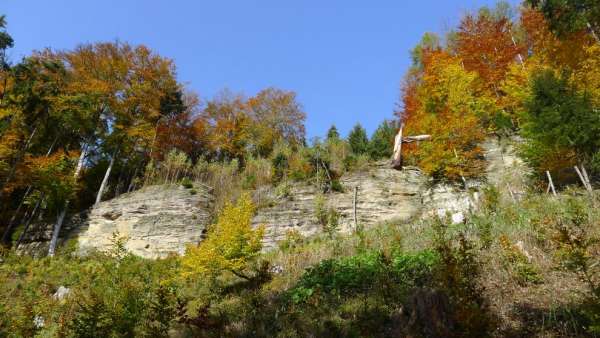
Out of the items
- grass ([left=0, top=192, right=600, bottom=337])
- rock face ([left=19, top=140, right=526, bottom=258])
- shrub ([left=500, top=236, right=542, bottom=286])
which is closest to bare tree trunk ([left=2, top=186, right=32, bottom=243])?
rock face ([left=19, top=140, right=526, bottom=258])

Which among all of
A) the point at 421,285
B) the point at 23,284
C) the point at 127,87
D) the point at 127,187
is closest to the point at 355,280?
the point at 421,285

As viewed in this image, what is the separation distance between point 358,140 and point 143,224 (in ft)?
45.9

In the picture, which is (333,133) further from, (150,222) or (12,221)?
(12,221)

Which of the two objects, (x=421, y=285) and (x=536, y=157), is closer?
(x=421, y=285)

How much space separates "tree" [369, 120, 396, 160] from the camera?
73.7 ft

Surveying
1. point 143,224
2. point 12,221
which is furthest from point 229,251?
point 12,221

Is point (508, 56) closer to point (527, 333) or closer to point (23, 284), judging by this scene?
point (527, 333)

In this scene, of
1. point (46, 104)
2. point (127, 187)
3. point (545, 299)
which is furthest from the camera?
point (127, 187)

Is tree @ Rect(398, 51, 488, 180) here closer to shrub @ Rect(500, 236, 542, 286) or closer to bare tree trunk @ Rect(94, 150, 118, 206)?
shrub @ Rect(500, 236, 542, 286)

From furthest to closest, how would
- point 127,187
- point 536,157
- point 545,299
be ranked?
point 127,187 → point 536,157 → point 545,299

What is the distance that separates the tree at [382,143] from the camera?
2245 centimetres

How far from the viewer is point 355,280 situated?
834 centimetres

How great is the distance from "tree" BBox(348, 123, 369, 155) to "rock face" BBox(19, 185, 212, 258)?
1002 centimetres

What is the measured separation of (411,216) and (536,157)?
5.80 meters
